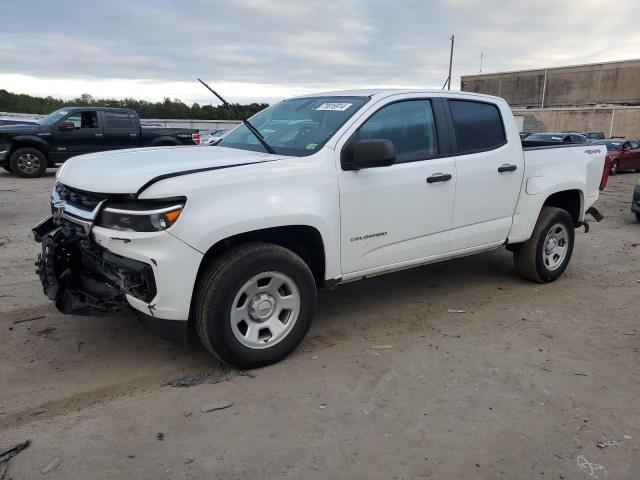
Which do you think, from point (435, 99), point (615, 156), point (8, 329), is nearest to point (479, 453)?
point (435, 99)

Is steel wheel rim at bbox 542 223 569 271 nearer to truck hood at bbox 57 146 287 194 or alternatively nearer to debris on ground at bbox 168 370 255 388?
truck hood at bbox 57 146 287 194

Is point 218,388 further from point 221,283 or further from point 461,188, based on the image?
point 461,188

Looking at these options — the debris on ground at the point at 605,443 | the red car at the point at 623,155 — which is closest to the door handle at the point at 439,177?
the debris on ground at the point at 605,443

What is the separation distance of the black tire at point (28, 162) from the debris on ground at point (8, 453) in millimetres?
12568

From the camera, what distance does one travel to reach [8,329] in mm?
4340

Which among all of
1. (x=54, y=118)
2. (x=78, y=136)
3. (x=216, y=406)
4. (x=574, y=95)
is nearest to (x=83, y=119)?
(x=78, y=136)

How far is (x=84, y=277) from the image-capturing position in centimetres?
374

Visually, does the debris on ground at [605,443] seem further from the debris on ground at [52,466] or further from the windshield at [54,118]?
the windshield at [54,118]

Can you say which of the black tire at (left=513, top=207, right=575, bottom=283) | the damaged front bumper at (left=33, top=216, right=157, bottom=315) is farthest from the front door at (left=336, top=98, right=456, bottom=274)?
the damaged front bumper at (left=33, top=216, right=157, bottom=315)

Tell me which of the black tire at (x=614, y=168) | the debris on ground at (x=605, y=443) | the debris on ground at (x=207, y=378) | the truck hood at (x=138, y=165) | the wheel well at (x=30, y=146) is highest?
the truck hood at (x=138, y=165)

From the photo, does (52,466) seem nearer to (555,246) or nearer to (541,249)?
(541,249)

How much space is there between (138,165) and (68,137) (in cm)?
1196

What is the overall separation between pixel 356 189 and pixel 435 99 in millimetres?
1305

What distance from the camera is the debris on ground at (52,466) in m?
2.67
